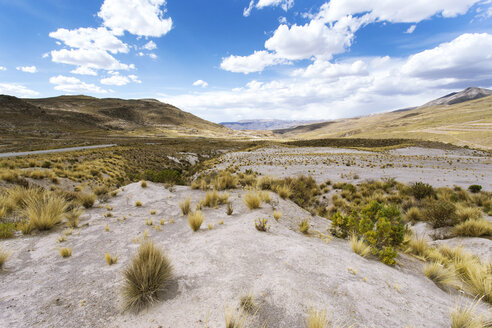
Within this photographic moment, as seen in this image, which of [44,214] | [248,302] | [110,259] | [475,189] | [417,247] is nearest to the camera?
[248,302]

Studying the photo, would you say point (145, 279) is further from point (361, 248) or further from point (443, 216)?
point (443, 216)

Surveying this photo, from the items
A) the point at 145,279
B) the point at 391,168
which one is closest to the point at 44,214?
the point at 145,279

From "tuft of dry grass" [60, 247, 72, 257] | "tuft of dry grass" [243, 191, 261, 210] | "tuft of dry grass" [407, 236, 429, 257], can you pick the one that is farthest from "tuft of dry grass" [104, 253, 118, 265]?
"tuft of dry grass" [407, 236, 429, 257]

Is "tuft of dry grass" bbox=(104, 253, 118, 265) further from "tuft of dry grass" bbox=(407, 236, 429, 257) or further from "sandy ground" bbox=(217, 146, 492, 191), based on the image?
"sandy ground" bbox=(217, 146, 492, 191)

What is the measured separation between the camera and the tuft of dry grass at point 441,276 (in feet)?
13.3

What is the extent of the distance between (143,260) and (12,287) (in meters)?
2.28

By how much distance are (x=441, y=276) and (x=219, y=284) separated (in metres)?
4.48

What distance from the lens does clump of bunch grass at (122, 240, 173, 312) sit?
2904mm

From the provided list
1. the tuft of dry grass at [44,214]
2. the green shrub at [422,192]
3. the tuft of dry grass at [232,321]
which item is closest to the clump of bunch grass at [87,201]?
the tuft of dry grass at [44,214]

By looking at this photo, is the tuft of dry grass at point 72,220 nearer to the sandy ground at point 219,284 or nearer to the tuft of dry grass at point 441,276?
the sandy ground at point 219,284

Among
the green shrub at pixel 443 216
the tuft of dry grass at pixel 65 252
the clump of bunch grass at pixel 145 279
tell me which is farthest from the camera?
the green shrub at pixel 443 216

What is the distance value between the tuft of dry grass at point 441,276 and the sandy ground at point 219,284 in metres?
0.21

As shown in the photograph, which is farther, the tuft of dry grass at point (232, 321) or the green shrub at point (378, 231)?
the green shrub at point (378, 231)

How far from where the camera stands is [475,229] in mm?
6480
